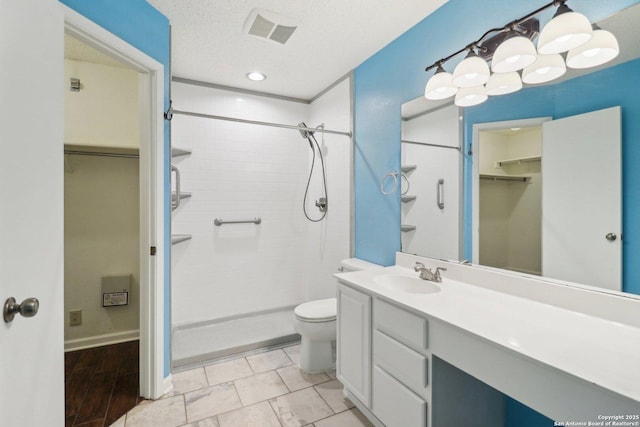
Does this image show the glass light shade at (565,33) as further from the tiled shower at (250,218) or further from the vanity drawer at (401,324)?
the tiled shower at (250,218)

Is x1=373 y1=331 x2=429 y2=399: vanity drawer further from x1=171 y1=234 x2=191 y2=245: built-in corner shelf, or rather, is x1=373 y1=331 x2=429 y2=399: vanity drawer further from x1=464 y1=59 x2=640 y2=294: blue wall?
x1=171 y1=234 x2=191 y2=245: built-in corner shelf

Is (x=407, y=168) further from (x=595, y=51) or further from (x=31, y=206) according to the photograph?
(x=31, y=206)

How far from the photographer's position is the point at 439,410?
124cm

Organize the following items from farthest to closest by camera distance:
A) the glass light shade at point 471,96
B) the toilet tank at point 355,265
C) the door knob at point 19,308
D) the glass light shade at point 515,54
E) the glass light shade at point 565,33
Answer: the toilet tank at point 355,265 → the glass light shade at point 471,96 → the glass light shade at point 515,54 → the glass light shade at point 565,33 → the door knob at point 19,308

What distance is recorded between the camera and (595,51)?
1.11 meters

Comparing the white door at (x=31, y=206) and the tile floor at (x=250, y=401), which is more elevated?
the white door at (x=31, y=206)

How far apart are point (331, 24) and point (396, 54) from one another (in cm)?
52

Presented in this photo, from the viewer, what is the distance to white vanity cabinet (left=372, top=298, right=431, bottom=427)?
125 cm

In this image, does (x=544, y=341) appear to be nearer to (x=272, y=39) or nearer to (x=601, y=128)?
(x=601, y=128)

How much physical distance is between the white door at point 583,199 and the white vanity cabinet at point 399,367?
2.19 ft

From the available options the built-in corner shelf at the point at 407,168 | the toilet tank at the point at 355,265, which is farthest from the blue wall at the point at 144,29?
the built-in corner shelf at the point at 407,168

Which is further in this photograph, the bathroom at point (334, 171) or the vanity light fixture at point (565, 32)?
the bathroom at point (334, 171)

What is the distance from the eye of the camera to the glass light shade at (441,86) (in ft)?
5.30

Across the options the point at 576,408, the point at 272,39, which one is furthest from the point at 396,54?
the point at 576,408
